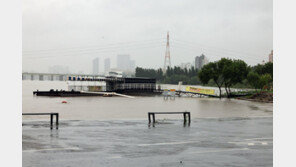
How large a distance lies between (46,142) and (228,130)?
10.2 m

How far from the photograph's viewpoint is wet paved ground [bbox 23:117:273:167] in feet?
36.5

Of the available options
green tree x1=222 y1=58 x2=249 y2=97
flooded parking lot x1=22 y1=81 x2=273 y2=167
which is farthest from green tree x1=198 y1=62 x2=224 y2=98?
flooded parking lot x1=22 y1=81 x2=273 y2=167

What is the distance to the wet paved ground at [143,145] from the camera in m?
→ 11.1

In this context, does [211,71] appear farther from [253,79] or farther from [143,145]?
[143,145]

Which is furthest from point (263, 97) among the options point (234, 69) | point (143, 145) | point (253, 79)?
point (143, 145)

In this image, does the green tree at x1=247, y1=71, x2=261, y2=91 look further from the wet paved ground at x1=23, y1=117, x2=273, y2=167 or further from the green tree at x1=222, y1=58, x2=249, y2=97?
the wet paved ground at x1=23, y1=117, x2=273, y2=167

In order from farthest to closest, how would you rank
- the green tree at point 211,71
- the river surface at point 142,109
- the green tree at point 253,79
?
the green tree at point 253,79 < the green tree at point 211,71 < the river surface at point 142,109

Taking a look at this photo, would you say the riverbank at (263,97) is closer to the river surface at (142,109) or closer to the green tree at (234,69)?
the river surface at (142,109)

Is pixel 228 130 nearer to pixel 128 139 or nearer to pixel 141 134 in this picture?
pixel 141 134

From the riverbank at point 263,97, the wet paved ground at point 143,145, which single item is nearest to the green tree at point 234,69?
the riverbank at point 263,97

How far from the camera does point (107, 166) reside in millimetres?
10352

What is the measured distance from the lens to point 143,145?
14.1 metres
